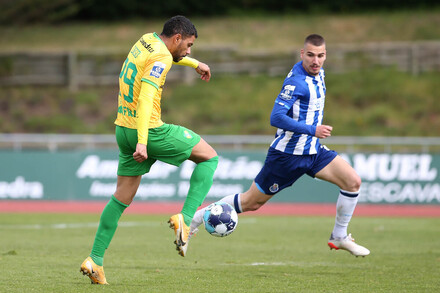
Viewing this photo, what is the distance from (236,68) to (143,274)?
88.7 ft

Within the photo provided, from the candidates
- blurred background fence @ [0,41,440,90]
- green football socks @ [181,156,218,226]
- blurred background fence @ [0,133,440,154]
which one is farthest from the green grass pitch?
blurred background fence @ [0,41,440,90]

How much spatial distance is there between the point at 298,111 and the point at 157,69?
2293 millimetres

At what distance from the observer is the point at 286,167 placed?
8508 mm

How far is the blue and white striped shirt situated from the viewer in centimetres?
821

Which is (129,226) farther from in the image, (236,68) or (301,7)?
(301,7)

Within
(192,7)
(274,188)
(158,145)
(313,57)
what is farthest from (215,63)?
(158,145)

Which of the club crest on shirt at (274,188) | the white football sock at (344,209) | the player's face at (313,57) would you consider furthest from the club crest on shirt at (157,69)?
the white football sock at (344,209)

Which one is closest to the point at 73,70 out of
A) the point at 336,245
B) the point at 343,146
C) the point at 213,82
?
the point at 213,82

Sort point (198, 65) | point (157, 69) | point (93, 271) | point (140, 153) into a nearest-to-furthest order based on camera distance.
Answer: point (140, 153)
point (157, 69)
point (93, 271)
point (198, 65)

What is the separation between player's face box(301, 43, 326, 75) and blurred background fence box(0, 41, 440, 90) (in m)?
25.2

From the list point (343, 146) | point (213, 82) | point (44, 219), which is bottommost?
point (44, 219)

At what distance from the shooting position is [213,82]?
33.9 meters

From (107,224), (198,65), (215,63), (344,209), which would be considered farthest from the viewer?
(215,63)

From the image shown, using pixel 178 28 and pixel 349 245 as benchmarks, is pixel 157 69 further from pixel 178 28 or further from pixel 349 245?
pixel 349 245
